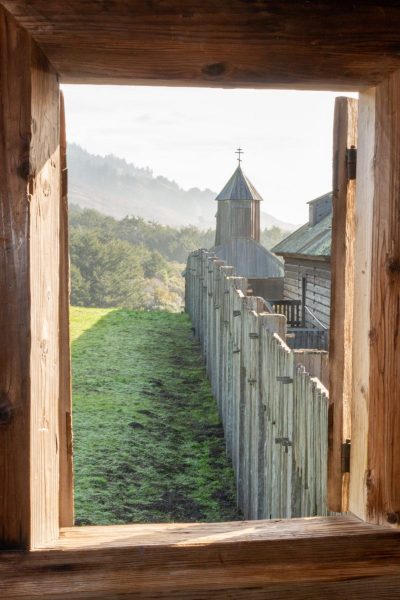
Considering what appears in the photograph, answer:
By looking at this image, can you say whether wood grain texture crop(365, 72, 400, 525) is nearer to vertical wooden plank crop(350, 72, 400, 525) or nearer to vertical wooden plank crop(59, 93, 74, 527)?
vertical wooden plank crop(350, 72, 400, 525)

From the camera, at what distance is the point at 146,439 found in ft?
30.6

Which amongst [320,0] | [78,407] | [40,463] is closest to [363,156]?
[320,0]

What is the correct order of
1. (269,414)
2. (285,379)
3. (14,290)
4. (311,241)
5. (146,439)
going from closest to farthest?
(14,290), (285,379), (269,414), (146,439), (311,241)

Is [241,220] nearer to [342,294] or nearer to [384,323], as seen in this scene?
A: [342,294]

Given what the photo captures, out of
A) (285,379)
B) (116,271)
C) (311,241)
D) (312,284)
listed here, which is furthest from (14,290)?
(116,271)

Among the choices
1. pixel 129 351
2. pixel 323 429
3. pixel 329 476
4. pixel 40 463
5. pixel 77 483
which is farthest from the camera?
pixel 129 351

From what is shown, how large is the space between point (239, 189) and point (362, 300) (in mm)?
36519

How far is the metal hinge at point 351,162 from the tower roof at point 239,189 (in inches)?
1421

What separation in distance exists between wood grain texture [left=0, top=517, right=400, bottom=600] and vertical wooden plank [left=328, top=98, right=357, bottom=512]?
40 cm

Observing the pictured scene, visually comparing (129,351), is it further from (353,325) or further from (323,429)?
(353,325)

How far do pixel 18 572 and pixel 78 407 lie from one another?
9055mm

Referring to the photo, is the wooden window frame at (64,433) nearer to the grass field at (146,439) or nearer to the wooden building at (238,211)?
the grass field at (146,439)

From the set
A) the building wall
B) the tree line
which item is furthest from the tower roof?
the tree line

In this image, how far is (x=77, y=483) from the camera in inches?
297
